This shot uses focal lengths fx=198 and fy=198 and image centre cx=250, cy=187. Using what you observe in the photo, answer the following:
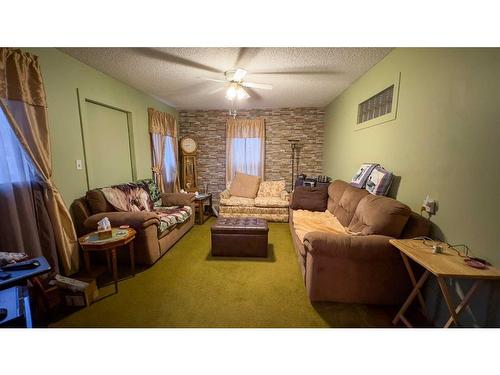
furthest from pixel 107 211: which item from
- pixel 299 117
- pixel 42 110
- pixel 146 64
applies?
pixel 299 117

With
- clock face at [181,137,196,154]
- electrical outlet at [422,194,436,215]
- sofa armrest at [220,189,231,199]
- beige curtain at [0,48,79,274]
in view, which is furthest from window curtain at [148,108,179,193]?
electrical outlet at [422,194,436,215]

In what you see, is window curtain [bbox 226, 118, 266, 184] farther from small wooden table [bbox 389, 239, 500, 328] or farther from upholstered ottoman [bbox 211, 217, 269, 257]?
small wooden table [bbox 389, 239, 500, 328]

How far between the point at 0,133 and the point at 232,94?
89.2 inches

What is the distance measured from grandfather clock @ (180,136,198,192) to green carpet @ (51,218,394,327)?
237 centimetres

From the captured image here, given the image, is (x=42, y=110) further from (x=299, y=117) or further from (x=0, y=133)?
(x=299, y=117)

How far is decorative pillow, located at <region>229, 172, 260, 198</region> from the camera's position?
14.4 ft

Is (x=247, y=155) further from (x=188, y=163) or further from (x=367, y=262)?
(x=367, y=262)

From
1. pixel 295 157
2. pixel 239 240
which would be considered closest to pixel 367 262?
pixel 239 240

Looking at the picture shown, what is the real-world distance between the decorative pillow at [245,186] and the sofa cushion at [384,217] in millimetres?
2636

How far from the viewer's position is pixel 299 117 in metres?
4.72

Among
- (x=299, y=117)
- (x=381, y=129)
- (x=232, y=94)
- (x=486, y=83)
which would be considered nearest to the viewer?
(x=486, y=83)

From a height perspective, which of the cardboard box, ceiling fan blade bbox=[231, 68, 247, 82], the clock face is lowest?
the cardboard box

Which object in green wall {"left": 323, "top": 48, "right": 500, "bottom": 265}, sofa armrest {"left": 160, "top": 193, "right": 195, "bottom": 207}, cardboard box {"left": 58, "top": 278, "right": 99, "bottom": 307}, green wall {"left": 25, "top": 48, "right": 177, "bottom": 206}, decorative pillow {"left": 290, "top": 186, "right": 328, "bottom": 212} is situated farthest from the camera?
sofa armrest {"left": 160, "top": 193, "right": 195, "bottom": 207}

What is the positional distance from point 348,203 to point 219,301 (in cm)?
190
